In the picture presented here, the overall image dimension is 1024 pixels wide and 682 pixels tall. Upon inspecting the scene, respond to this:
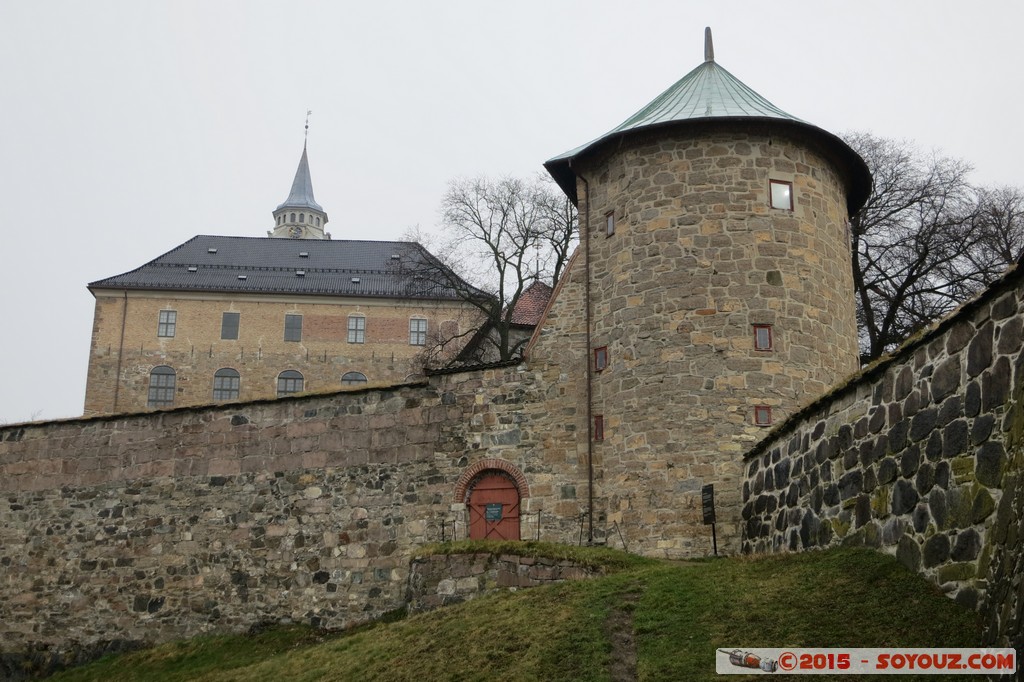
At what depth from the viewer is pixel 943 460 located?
35.5ft

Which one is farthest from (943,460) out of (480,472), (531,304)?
(531,304)

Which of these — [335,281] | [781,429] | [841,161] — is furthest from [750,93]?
[335,281]

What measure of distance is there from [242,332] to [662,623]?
4605 cm

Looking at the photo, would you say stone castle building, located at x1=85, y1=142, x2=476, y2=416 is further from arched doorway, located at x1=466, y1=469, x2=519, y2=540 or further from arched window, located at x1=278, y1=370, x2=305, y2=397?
arched doorway, located at x1=466, y1=469, x2=519, y2=540

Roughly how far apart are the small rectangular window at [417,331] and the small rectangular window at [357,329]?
235cm

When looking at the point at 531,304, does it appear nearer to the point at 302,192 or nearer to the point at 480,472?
the point at 480,472

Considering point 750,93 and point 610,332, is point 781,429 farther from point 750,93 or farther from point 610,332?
point 750,93

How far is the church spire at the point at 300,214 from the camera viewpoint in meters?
86.7

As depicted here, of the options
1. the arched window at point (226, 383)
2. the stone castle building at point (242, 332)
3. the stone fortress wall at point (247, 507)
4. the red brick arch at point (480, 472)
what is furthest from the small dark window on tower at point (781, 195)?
the arched window at point (226, 383)

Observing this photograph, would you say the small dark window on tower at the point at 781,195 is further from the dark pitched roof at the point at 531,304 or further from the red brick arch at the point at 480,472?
the dark pitched roof at the point at 531,304

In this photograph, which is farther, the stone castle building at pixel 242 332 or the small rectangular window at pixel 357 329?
the small rectangular window at pixel 357 329

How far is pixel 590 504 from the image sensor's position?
1977cm

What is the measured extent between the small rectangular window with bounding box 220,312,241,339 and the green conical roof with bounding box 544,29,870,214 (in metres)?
36.0

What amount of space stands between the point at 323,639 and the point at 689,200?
34.0 ft
